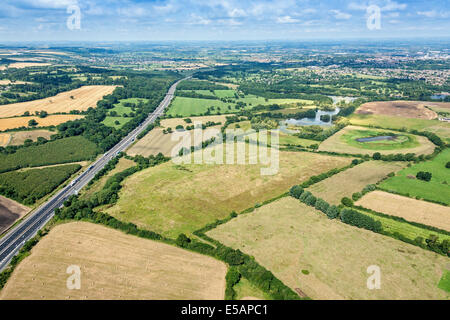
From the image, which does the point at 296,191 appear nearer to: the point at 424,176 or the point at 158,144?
the point at 424,176

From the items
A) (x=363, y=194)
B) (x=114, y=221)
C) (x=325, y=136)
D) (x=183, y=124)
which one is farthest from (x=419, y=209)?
(x=183, y=124)

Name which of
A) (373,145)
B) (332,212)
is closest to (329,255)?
(332,212)

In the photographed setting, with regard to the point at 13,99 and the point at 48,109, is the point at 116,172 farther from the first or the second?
Result: the point at 13,99
